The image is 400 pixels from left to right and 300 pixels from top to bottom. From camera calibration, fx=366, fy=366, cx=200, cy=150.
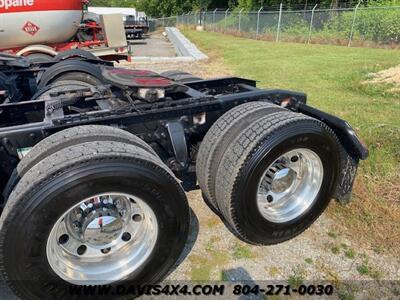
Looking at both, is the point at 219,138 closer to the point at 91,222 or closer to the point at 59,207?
the point at 91,222

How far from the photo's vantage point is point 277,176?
321cm

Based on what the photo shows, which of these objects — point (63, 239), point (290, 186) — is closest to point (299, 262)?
point (290, 186)

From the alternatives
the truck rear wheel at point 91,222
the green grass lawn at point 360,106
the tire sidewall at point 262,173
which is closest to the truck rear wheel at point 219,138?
the tire sidewall at point 262,173

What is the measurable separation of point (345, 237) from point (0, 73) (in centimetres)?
451

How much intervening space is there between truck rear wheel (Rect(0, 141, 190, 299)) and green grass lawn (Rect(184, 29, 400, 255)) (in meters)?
1.90

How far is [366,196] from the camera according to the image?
377cm

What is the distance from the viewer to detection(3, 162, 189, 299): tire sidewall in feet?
6.97

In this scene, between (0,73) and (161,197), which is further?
(0,73)

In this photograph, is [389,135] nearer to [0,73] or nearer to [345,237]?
[345,237]

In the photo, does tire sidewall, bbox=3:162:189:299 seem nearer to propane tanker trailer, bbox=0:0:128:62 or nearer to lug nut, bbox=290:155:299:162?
lug nut, bbox=290:155:299:162

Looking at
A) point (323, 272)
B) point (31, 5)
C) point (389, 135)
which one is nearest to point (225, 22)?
point (31, 5)

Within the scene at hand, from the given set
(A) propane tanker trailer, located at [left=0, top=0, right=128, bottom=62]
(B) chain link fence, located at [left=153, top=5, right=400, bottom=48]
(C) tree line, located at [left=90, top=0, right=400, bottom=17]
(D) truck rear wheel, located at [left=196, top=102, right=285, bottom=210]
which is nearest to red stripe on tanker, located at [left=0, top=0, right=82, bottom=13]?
(A) propane tanker trailer, located at [left=0, top=0, right=128, bottom=62]

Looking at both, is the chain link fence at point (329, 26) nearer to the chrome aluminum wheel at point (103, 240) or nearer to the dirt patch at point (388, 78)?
the dirt patch at point (388, 78)

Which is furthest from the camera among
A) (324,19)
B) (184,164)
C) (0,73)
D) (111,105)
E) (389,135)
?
(324,19)
